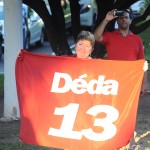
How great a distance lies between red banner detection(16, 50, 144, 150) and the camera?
5.21m

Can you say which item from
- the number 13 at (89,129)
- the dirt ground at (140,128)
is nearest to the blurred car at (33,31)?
the dirt ground at (140,128)

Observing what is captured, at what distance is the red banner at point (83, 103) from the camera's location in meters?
5.21

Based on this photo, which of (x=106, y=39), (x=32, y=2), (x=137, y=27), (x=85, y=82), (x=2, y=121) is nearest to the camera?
(x=85, y=82)

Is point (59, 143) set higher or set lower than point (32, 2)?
lower

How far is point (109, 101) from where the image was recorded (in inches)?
206

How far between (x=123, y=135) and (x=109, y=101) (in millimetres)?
363

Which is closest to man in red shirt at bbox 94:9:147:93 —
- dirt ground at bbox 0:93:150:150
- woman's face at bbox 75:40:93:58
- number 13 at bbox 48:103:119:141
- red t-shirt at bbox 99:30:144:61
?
red t-shirt at bbox 99:30:144:61

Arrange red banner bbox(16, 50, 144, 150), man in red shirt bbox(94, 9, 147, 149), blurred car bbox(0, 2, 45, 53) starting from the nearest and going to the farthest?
red banner bbox(16, 50, 144, 150), man in red shirt bbox(94, 9, 147, 149), blurred car bbox(0, 2, 45, 53)

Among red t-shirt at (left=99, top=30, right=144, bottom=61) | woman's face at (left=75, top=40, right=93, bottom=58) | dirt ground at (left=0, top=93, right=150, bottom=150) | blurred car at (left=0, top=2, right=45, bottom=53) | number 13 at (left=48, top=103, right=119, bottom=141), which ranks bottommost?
blurred car at (left=0, top=2, right=45, bottom=53)

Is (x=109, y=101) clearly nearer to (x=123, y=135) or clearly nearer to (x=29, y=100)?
(x=123, y=135)

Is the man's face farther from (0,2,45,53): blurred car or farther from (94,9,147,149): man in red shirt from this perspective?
(0,2,45,53): blurred car

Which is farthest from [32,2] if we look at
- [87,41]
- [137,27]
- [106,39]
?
[87,41]

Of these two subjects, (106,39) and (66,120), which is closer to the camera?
(66,120)

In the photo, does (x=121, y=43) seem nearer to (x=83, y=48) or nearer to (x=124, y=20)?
(x=124, y=20)
